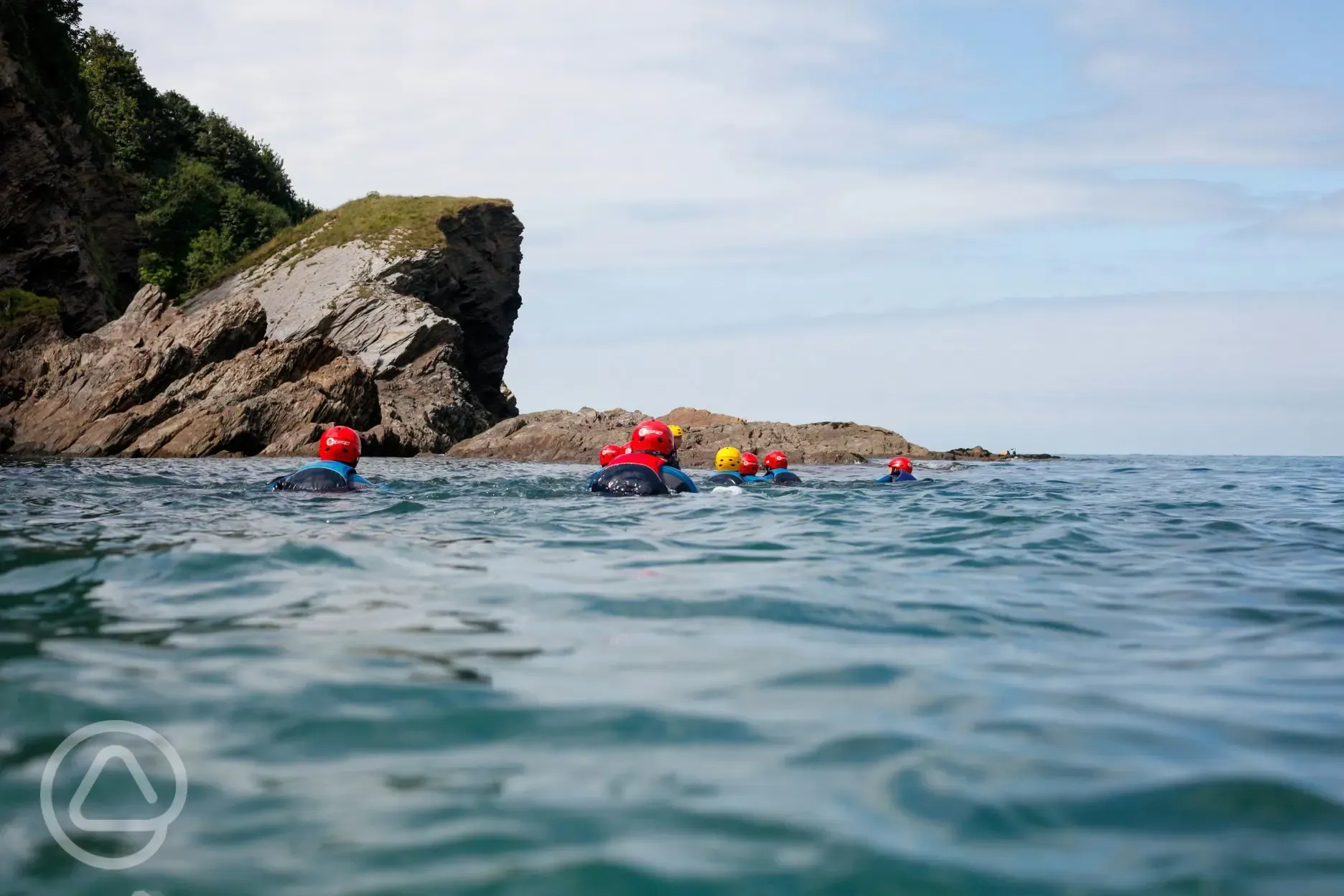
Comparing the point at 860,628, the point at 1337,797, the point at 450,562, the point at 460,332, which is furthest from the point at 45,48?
the point at 1337,797

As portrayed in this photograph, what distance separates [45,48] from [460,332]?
20495 millimetres

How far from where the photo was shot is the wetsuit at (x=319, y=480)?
13.3 m

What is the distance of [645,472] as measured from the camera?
13.8m

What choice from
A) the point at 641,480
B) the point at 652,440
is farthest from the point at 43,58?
the point at 641,480

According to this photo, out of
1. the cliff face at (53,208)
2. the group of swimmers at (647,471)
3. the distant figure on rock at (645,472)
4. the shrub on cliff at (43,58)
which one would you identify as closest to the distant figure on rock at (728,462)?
the group of swimmers at (647,471)

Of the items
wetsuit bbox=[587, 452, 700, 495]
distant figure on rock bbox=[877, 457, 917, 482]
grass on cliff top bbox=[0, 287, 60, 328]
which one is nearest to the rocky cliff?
grass on cliff top bbox=[0, 287, 60, 328]

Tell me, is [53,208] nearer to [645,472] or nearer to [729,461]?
[729,461]

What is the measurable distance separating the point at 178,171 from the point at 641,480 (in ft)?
183

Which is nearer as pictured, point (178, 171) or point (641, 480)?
point (641, 480)

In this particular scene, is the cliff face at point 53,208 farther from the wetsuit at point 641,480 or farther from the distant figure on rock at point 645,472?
the wetsuit at point 641,480

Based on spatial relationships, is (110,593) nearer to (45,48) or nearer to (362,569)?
(362,569)

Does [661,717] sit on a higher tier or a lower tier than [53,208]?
lower

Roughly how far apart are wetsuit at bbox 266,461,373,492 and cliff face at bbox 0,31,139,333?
88.8ft

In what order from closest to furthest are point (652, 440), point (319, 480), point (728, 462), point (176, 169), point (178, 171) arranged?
point (319, 480), point (652, 440), point (728, 462), point (178, 171), point (176, 169)
